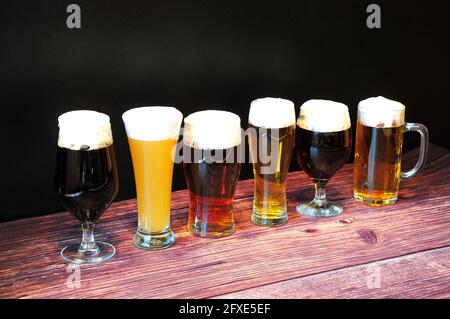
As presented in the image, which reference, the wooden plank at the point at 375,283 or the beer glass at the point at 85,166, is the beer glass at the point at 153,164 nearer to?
the beer glass at the point at 85,166

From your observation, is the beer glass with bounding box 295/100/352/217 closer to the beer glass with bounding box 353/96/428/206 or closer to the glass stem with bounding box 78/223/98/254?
the beer glass with bounding box 353/96/428/206

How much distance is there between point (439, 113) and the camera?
1959mm

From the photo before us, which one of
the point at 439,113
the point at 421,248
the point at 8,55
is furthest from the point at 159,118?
the point at 439,113

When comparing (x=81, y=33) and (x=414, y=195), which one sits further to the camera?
(x=414, y=195)

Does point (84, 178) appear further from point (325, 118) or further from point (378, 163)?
point (378, 163)

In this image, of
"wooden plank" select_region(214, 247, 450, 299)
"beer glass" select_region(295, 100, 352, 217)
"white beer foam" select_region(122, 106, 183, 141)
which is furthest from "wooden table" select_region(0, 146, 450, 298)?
"white beer foam" select_region(122, 106, 183, 141)

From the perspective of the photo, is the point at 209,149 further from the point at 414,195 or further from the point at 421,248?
the point at 414,195

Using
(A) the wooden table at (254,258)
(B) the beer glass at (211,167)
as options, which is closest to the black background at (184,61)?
(A) the wooden table at (254,258)

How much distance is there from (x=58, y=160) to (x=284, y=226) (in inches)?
18.0

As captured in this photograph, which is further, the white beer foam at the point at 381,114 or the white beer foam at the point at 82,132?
the white beer foam at the point at 381,114

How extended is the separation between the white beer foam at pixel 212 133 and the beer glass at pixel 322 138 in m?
0.18

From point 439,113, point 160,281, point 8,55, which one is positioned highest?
point 8,55

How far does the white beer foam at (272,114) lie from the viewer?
4.20ft

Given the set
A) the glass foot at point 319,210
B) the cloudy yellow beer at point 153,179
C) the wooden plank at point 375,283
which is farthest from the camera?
the glass foot at point 319,210
